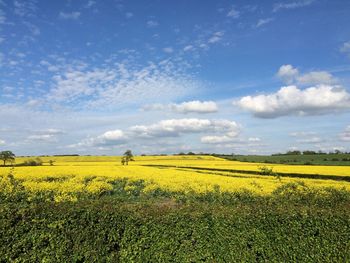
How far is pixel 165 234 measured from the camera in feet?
27.8

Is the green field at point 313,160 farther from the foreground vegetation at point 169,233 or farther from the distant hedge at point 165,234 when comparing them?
the distant hedge at point 165,234

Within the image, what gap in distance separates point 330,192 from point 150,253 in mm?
13861

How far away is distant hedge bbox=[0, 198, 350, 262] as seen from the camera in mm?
8211

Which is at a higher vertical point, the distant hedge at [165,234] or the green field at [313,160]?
the green field at [313,160]

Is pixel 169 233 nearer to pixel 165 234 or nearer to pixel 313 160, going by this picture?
pixel 165 234

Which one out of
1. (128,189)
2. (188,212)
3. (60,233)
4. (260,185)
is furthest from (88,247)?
(260,185)

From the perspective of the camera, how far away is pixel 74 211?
833 centimetres

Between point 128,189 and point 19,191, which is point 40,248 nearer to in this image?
point 19,191

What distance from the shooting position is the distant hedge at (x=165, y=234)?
323 inches

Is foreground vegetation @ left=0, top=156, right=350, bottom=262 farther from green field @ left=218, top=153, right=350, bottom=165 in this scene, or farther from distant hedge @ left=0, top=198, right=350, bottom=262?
green field @ left=218, top=153, right=350, bottom=165

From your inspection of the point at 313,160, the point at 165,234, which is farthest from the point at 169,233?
the point at 313,160

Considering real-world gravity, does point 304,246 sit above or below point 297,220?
below

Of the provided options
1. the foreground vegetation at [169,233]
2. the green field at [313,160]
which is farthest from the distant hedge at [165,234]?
the green field at [313,160]

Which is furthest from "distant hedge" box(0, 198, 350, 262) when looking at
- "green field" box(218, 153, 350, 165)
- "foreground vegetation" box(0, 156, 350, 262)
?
"green field" box(218, 153, 350, 165)
